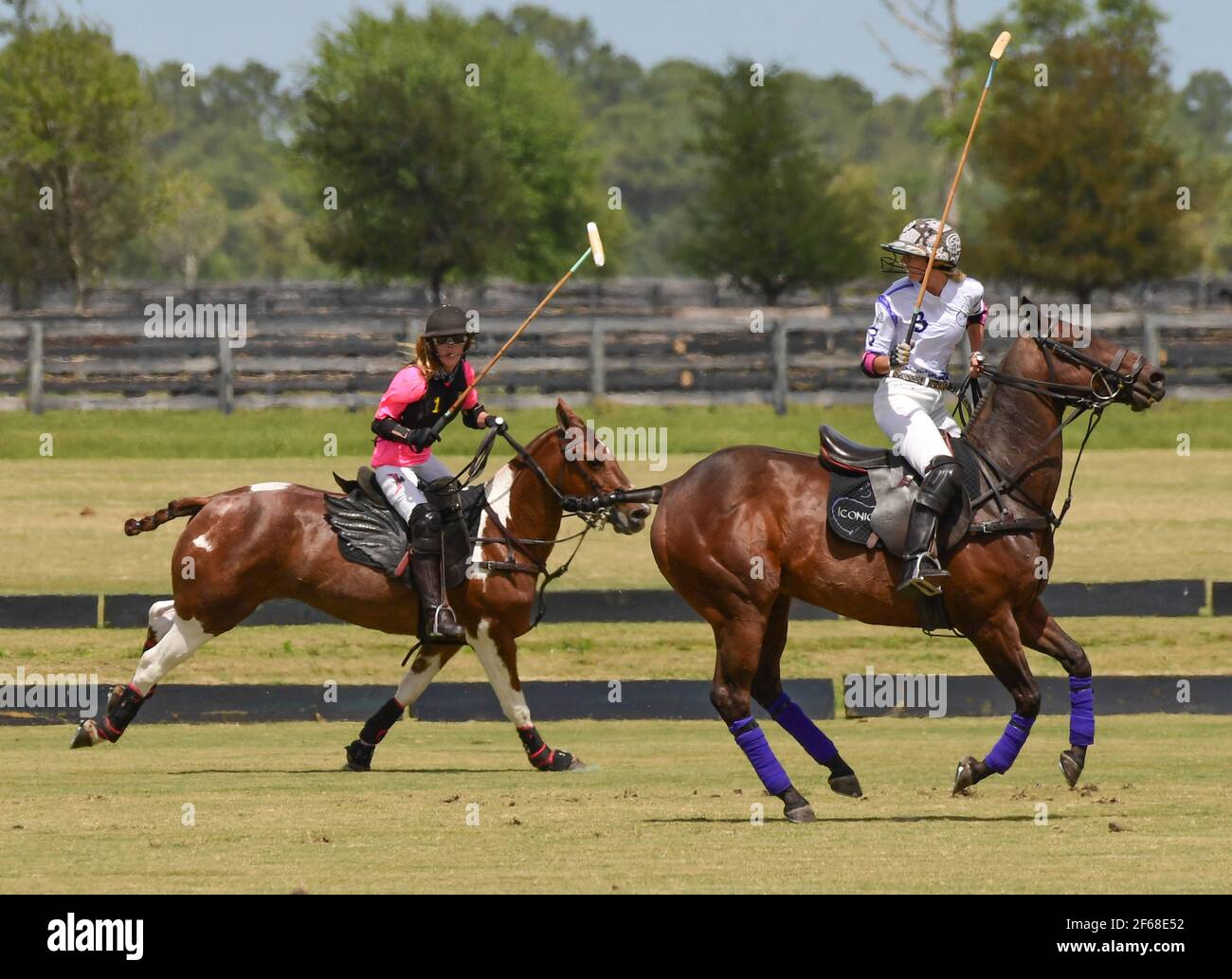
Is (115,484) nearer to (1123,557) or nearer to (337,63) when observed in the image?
(1123,557)

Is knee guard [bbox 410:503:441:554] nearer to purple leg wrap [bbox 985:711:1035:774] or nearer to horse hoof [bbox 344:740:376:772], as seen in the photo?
horse hoof [bbox 344:740:376:772]

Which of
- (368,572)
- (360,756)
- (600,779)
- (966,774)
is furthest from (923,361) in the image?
(360,756)

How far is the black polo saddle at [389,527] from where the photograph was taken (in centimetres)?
1414

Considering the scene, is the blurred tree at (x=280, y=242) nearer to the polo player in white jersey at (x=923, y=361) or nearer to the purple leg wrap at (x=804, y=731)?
the purple leg wrap at (x=804, y=731)

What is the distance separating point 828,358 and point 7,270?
77.8 ft

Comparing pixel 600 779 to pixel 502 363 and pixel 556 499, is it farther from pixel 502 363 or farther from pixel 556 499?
pixel 502 363

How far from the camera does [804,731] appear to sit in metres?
12.6

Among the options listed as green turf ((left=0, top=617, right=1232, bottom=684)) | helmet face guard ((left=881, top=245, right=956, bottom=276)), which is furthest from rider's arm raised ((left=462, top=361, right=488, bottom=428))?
green turf ((left=0, top=617, right=1232, bottom=684))

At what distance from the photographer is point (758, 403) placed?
107ft

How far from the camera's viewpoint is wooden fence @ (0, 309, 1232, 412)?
32500 millimetres

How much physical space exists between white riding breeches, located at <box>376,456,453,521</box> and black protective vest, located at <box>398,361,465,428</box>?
336 millimetres
